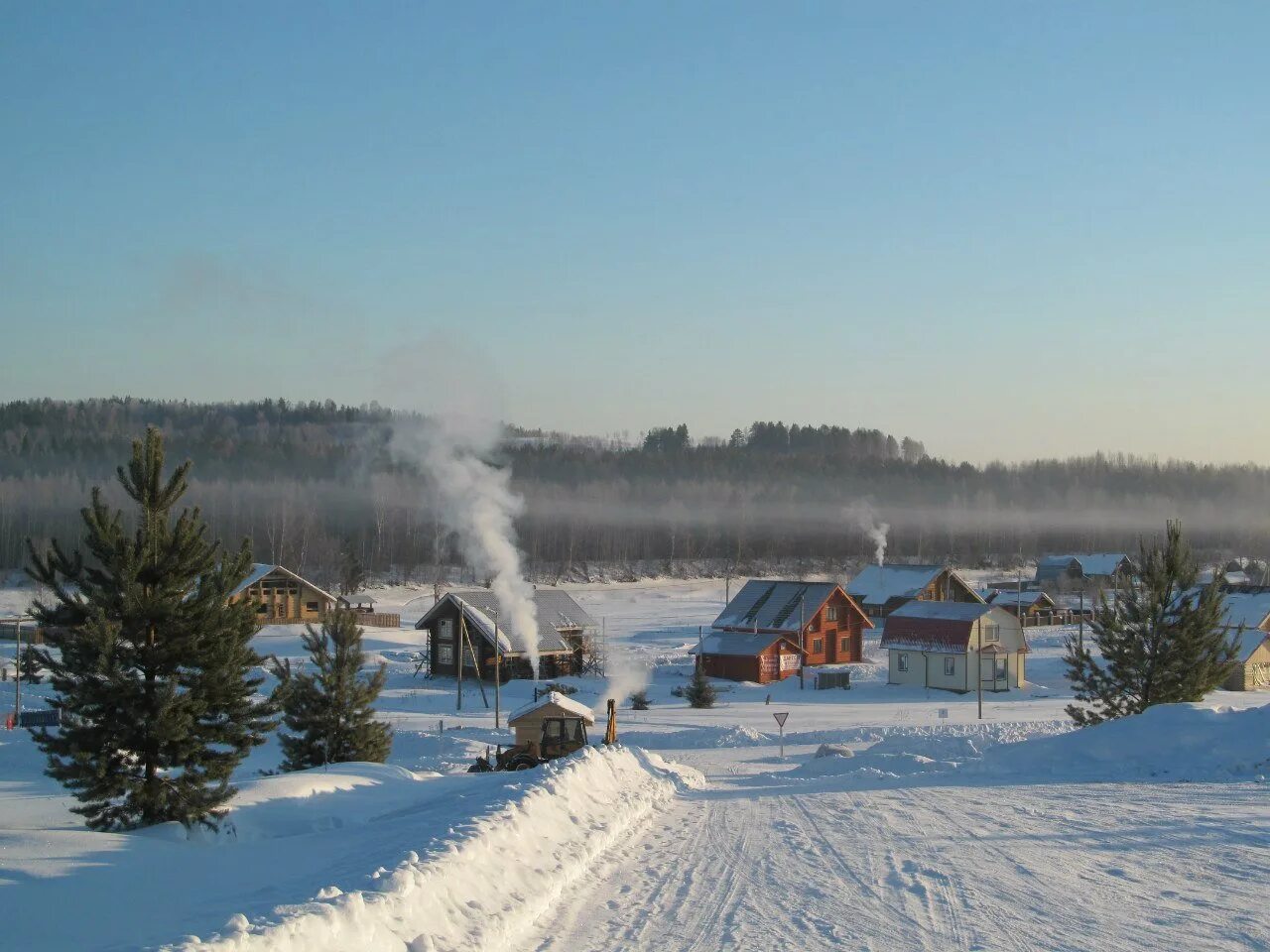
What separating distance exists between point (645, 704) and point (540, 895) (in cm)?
3710

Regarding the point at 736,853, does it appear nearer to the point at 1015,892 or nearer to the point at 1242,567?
the point at 1015,892

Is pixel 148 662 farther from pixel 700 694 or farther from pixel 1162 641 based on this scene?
pixel 700 694

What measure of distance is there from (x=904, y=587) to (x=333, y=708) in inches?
2409

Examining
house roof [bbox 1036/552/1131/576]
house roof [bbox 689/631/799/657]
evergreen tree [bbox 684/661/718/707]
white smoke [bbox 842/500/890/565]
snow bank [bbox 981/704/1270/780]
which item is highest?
white smoke [bbox 842/500/890/565]

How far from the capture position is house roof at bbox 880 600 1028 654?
54719 mm

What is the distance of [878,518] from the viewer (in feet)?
533

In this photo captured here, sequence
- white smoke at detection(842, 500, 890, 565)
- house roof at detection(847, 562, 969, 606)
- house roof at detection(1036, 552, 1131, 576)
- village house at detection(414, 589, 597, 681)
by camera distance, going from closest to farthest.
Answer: village house at detection(414, 589, 597, 681) < house roof at detection(847, 562, 969, 606) < house roof at detection(1036, 552, 1131, 576) < white smoke at detection(842, 500, 890, 565)

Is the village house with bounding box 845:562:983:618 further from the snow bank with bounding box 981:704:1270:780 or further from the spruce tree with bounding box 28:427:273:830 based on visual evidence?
the spruce tree with bounding box 28:427:273:830

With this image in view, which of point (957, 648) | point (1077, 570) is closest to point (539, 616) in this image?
point (957, 648)

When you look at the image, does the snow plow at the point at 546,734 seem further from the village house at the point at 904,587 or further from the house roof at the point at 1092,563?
the house roof at the point at 1092,563

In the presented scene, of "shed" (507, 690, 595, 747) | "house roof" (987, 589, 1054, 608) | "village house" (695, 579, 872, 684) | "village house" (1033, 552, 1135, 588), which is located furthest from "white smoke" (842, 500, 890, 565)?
"shed" (507, 690, 595, 747)

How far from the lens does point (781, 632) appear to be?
6044cm

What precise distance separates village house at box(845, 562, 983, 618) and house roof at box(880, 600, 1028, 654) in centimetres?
2027

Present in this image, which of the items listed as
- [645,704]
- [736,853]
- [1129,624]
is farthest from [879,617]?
[736,853]
